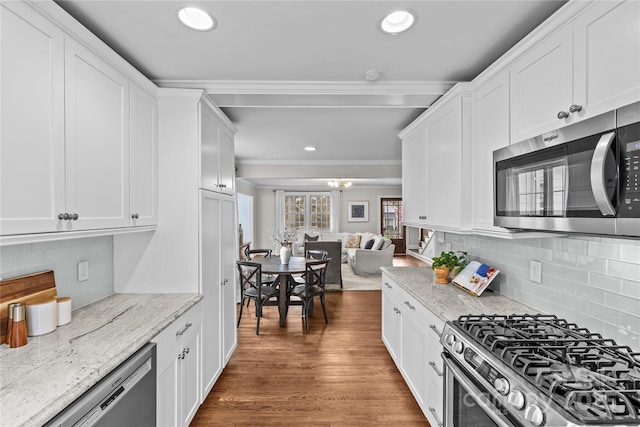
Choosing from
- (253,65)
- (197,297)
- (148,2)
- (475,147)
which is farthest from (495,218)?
(148,2)

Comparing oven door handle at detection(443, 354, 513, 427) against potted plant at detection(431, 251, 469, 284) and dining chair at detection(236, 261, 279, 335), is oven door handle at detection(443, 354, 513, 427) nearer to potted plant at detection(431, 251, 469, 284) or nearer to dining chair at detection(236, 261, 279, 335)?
potted plant at detection(431, 251, 469, 284)

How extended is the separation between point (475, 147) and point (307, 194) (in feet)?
27.7

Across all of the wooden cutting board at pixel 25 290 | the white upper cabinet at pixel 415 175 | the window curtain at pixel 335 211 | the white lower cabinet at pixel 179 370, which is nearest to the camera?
the wooden cutting board at pixel 25 290

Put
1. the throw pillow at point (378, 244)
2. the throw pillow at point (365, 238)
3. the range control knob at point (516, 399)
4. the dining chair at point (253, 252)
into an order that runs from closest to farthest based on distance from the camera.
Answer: the range control knob at point (516, 399) → the dining chair at point (253, 252) → the throw pillow at point (378, 244) → the throw pillow at point (365, 238)

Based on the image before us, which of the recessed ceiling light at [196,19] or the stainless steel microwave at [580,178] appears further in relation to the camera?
the recessed ceiling light at [196,19]

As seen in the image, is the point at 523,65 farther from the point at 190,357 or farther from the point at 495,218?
the point at 190,357

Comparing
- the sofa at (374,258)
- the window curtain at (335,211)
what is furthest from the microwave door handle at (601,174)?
the window curtain at (335,211)

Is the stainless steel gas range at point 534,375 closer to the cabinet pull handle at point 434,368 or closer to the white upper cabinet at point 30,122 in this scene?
the cabinet pull handle at point 434,368

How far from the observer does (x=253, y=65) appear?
2.04 metres

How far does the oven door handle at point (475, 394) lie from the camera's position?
1.09 meters

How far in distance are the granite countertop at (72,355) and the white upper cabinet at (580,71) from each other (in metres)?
2.10

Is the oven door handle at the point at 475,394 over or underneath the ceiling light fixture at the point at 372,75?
underneath

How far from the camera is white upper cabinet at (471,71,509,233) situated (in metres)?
1.80

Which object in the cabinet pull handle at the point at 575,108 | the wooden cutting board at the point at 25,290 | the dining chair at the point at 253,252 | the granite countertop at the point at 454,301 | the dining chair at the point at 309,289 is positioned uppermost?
the cabinet pull handle at the point at 575,108
